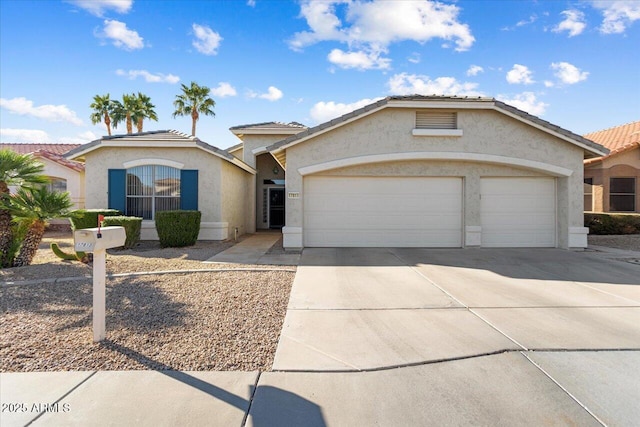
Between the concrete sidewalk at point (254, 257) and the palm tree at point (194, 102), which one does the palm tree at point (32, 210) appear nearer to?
the concrete sidewalk at point (254, 257)

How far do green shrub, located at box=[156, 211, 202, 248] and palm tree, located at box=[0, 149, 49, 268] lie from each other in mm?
3505

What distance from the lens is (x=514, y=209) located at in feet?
38.1

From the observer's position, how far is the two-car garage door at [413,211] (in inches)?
456

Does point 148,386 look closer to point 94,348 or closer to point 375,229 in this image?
point 94,348

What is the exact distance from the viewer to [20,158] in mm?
7996

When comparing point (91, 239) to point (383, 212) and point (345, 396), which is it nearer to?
point (345, 396)

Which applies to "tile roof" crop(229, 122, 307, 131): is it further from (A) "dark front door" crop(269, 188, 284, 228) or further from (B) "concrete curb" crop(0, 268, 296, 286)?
(B) "concrete curb" crop(0, 268, 296, 286)

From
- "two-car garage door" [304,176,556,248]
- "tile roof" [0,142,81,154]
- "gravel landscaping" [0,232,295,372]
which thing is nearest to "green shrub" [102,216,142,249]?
"gravel landscaping" [0,232,295,372]

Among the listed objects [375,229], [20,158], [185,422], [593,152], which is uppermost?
[593,152]

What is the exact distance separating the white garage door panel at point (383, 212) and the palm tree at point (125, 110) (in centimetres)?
2640

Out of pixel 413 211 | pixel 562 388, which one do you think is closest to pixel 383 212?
pixel 413 211

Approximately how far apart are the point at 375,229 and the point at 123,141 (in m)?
9.73

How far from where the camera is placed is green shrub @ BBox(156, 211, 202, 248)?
1123 centimetres

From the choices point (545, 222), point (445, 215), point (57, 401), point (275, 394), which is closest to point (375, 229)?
point (445, 215)
